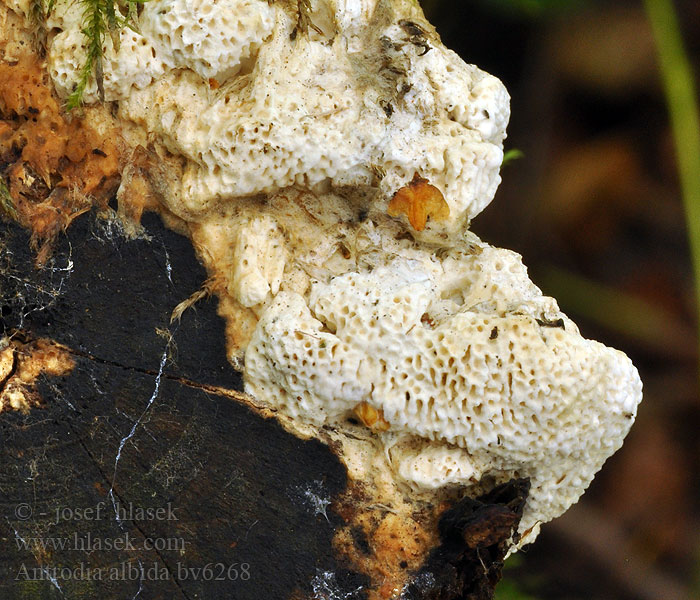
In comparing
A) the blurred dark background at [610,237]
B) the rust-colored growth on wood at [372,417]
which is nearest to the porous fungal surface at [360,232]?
the rust-colored growth on wood at [372,417]

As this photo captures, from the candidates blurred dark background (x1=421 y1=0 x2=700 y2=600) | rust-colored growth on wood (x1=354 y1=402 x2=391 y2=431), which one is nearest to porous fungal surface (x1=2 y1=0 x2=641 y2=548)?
rust-colored growth on wood (x1=354 y1=402 x2=391 y2=431)

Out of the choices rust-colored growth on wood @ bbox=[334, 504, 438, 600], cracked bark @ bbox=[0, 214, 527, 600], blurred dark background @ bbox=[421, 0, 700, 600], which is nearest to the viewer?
cracked bark @ bbox=[0, 214, 527, 600]

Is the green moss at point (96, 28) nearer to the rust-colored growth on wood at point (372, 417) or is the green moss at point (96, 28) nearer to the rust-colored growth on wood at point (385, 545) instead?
the rust-colored growth on wood at point (372, 417)

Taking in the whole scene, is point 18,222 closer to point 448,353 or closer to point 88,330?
point 88,330

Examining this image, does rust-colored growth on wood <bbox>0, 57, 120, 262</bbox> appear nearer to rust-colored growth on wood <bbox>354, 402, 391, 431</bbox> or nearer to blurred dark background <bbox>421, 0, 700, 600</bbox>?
rust-colored growth on wood <bbox>354, 402, 391, 431</bbox>

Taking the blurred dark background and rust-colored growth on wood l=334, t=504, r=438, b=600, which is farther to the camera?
the blurred dark background

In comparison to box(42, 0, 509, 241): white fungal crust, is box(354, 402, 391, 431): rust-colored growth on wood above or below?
below

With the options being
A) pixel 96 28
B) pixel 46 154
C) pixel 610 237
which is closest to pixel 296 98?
pixel 96 28

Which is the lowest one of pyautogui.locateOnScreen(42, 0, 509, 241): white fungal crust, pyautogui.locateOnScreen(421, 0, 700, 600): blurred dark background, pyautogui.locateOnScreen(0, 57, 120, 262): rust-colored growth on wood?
pyautogui.locateOnScreen(421, 0, 700, 600): blurred dark background
